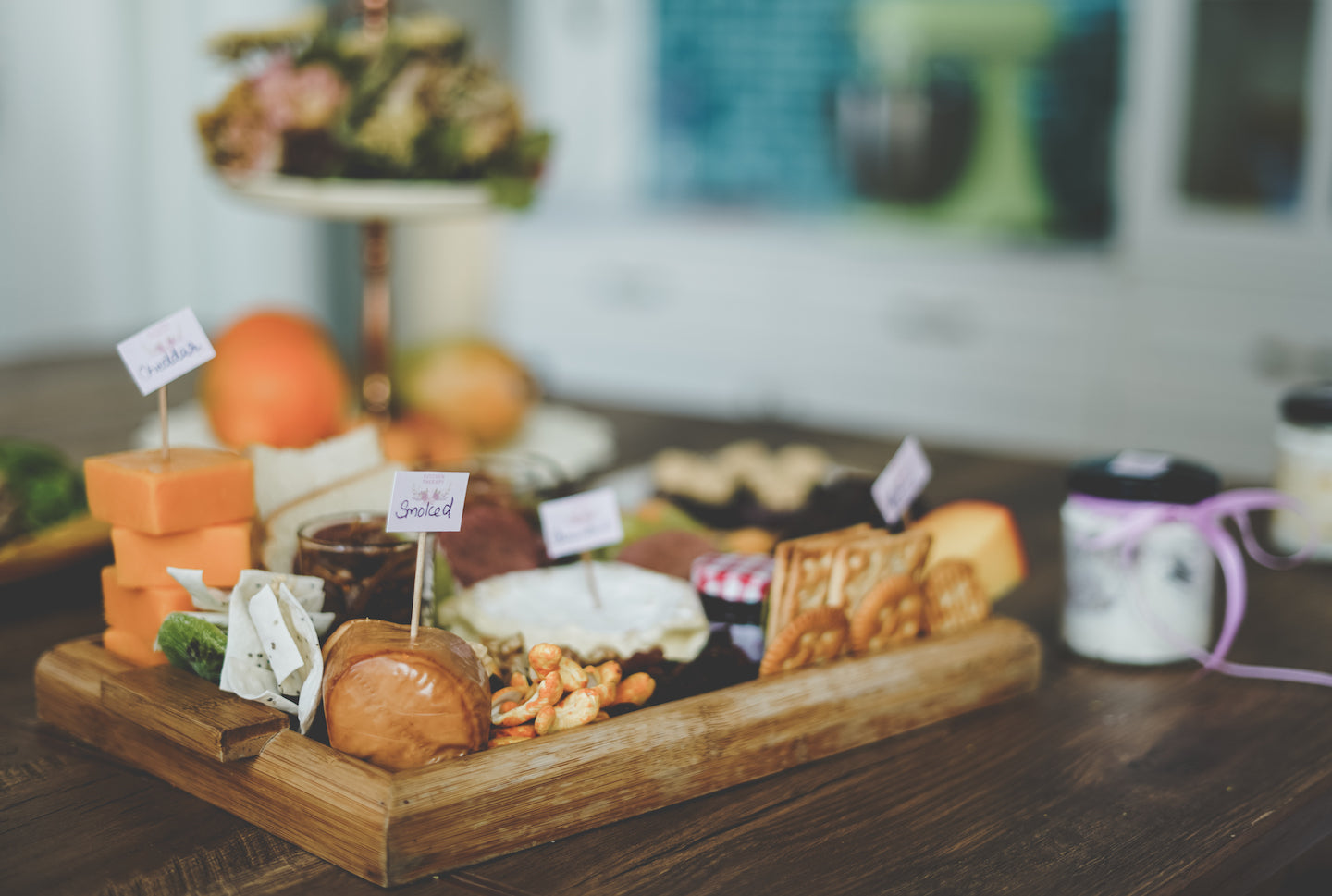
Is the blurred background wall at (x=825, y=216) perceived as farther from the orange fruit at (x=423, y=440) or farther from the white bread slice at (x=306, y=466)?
the white bread slice at (x=306, y=466)

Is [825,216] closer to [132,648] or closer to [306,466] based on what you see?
[306,466]

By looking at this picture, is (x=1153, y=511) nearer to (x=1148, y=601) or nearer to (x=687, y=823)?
(x=1148, y=601)

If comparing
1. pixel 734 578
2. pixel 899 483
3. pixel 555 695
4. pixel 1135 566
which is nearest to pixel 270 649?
pixel 555 695

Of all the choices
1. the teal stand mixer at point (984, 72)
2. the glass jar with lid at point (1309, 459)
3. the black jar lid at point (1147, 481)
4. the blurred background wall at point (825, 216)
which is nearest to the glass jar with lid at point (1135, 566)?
the black jar lid at point (1147, 481)

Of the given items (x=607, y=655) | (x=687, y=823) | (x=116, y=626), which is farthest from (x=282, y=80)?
(x=687, y=823)

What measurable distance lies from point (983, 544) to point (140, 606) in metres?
0.61

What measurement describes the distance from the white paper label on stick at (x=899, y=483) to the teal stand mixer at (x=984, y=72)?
2.46 m

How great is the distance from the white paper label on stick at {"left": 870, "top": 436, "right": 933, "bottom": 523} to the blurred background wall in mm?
1151

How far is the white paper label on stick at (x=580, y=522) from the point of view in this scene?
861 millimetres

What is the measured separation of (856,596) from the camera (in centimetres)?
89

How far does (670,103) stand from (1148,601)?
118 inches

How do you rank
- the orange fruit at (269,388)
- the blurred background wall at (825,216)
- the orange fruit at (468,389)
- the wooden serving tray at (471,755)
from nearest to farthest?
1. the wooden serving tray at (471,755)
2. the orange fruit at (269,388)
3. the orange fruit at (468,389)
4. the blurred background wall at (825,216)

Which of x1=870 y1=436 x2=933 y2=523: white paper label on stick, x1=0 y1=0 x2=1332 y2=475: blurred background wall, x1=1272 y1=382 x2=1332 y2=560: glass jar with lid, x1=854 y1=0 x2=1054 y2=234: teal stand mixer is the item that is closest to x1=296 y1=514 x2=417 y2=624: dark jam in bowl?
x1=870 y1=436 x2=933 y2=523: white paper label on stick

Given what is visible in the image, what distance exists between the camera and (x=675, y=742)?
73 centimetres
